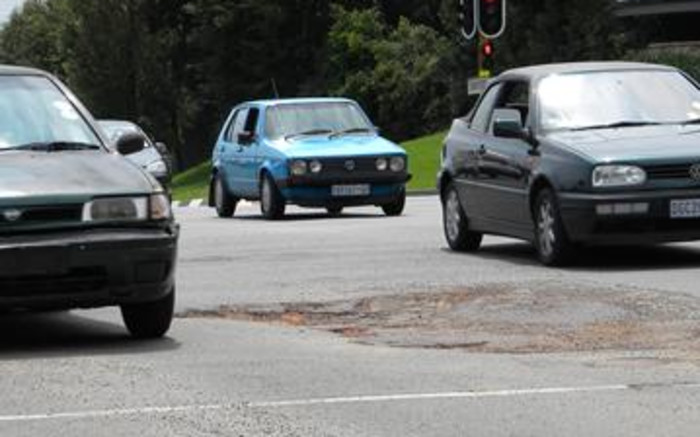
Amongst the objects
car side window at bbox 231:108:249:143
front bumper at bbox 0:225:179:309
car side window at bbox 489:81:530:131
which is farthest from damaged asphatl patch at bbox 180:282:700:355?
car side window at bbox 231:108:249:143

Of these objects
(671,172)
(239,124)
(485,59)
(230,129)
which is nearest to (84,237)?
(671,172)

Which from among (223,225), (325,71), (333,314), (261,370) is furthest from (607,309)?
(325,71)

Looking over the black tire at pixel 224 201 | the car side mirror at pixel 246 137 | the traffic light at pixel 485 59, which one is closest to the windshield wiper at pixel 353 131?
the car side mirror at pixel 246 137

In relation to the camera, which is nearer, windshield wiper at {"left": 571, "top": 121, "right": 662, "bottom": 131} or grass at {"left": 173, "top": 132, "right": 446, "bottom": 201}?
windshield wiper at {"left": 571, "top": 121, "right": 662, "bottom": 131}

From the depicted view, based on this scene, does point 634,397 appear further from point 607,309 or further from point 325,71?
point 325,71

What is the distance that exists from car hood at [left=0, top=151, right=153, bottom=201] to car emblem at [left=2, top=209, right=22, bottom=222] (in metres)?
0.08

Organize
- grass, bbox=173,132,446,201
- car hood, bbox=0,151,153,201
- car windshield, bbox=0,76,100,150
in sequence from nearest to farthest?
car hood, bbox=0,151,153,201 < car windshield, bbox=0,76,100,150 < grass, bbox=173,132,446,201

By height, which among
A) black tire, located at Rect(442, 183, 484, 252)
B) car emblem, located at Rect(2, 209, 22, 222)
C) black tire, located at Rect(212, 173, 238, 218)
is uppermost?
car emblem, located at Rect(2, 209, 22, 222)

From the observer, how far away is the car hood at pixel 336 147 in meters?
20.6

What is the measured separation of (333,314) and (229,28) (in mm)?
67954

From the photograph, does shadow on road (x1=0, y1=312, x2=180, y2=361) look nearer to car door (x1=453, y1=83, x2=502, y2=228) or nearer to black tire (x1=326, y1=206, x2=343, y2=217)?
car door (x1=453, y1=83, x2=502, y2=228)

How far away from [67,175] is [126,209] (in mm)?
414

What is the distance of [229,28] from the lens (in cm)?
7756

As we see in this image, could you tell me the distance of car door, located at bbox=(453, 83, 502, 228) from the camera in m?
14.2
